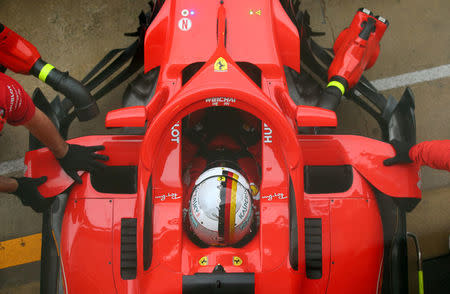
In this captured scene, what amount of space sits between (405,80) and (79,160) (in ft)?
11.4

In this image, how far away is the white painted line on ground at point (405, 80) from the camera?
12.8 ft

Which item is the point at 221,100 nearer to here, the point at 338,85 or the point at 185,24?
the point at 185,24

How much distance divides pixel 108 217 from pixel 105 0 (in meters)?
Answer: 2.93

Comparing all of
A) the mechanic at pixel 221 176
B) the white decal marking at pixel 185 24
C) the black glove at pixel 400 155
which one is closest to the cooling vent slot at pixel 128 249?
the mechanic at pixel 221 176

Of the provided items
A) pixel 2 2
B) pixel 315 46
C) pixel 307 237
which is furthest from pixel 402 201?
pixel 2 2

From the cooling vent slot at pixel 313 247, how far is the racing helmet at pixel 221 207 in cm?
55

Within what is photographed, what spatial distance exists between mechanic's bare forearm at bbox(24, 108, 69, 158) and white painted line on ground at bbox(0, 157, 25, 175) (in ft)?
5.12

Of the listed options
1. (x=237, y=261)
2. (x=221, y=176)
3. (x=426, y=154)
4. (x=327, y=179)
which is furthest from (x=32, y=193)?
(x=426, y=154)

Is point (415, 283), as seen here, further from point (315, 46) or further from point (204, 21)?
point (204, 21)

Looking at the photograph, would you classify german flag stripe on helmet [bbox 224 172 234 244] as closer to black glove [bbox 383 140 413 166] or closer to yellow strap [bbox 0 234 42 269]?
black glove [bbox 383 140 413 166]

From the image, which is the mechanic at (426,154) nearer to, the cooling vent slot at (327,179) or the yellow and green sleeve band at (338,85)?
the cooling vent slot at (327,179)

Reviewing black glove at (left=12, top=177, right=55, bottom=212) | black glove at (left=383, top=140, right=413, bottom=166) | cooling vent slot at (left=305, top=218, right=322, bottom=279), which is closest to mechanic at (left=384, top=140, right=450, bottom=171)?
black glove at (left=383, top=140, right=413, bottom=166)

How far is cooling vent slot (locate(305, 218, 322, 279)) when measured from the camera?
242cm

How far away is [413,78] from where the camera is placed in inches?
156
